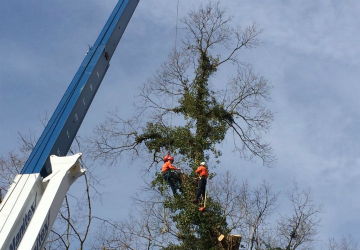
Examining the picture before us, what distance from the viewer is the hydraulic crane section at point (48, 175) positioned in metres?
7.14

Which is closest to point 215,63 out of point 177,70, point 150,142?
point 177,70

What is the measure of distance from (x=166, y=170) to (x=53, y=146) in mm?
6542

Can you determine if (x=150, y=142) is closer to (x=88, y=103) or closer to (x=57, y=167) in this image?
(x=88, y=103)

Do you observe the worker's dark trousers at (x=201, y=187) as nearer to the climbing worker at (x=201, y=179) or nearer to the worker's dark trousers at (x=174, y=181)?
the climbing worker at (x=201, y=179)

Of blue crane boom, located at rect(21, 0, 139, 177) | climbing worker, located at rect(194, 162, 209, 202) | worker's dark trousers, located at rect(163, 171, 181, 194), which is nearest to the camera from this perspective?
Result: blue crane boom, located at rect(21, 0, 139, 177)

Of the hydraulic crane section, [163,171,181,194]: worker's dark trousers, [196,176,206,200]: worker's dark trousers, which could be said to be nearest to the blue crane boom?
the hydraulic crane section

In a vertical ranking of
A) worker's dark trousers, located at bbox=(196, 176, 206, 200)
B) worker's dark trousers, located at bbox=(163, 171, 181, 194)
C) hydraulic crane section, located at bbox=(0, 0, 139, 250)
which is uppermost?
worker's dark trousers, located at bbox=(163, 171, 181, 194)


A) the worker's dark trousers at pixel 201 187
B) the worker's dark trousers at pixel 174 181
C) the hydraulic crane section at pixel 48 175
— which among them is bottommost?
the hydraulic crane section at pixel 48 175

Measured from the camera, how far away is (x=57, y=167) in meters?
8.09

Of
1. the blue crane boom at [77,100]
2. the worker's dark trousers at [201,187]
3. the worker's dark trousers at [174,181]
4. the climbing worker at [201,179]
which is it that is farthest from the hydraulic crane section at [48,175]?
the worker's dark trousers at [174,181]

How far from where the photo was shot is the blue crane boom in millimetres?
8258

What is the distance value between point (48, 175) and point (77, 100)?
159cm

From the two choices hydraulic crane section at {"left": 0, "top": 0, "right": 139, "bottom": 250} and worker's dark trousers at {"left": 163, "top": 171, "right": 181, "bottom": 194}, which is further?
worker's dark trousers at {"left": 163, "top": 171, "right": 181, "bottom": 194}

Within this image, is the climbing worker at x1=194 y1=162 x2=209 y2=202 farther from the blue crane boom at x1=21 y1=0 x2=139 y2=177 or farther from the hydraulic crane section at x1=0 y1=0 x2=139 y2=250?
the hydraulic crane section at x1=0 y1=0 x2=139 y2=250
